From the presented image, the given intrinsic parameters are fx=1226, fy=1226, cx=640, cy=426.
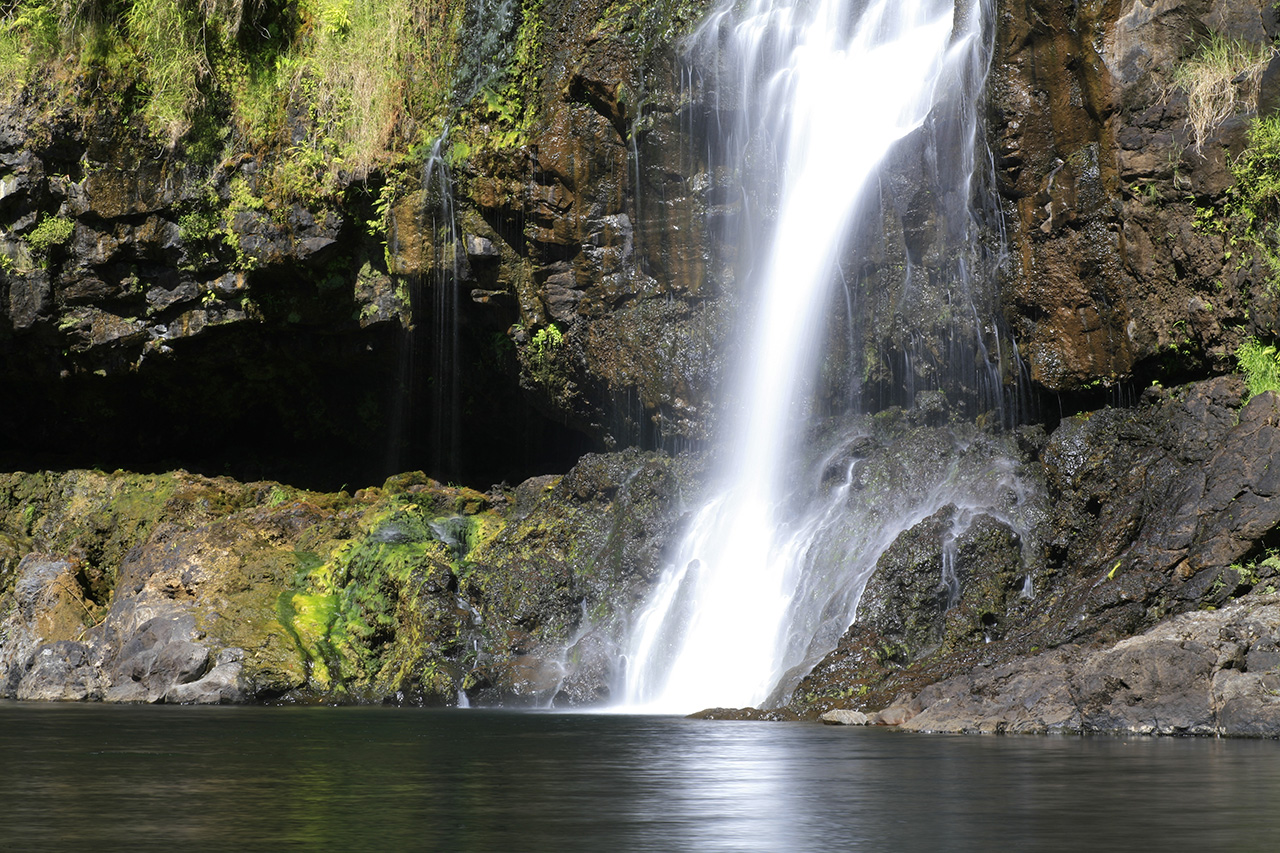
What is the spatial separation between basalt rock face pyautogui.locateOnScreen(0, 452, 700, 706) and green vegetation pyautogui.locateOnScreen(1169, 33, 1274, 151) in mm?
8376

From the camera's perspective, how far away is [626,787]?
6.29m

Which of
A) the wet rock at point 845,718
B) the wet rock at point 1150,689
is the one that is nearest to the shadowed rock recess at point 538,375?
the wet rock at point 1150,689

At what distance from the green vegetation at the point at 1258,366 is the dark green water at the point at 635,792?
537 centimetres

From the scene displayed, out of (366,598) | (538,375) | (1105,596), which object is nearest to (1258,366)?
(1105,596)

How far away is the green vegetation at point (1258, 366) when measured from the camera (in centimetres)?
1274

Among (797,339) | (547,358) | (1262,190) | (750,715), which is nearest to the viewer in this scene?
(750,715)

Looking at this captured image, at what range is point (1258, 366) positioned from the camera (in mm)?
12922

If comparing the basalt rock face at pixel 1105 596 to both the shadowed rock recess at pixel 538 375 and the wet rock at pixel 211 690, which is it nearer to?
the shadowed rock recess at pixel 538 375

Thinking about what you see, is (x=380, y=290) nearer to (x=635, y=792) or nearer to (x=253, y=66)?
(x=253, y=66)

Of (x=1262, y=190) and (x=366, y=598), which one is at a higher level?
(x=1262, y=190)

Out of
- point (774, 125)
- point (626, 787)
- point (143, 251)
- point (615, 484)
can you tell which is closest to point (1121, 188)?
point (774, 125)

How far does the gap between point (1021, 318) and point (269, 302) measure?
1278 cm

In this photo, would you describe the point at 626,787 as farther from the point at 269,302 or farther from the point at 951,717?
the point at 269,302

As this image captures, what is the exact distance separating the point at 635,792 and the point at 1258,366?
978 cm
